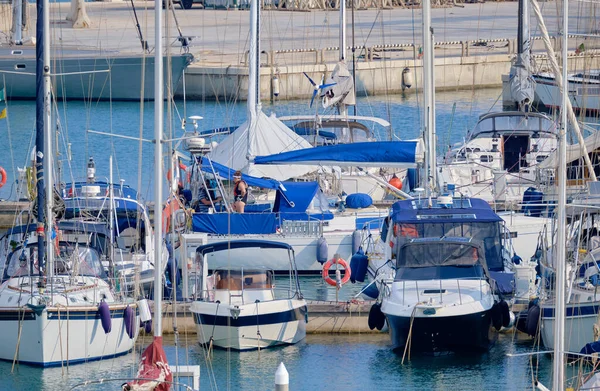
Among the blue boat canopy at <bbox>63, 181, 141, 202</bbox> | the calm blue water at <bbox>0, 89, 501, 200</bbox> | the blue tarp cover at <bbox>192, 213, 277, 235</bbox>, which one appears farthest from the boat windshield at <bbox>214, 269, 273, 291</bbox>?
the calm blue water at <bbox>0, 89, 501, 200</bbox>

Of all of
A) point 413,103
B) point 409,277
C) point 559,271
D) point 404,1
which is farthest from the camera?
point 404,1

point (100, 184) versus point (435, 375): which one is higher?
point (100, 184)

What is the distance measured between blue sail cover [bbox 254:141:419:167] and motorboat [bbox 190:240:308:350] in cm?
446

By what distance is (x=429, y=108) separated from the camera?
26.6 meters

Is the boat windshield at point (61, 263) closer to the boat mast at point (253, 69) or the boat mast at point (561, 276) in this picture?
the boat mast at point (561, 276)

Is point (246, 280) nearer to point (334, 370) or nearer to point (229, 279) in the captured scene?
point (229, 279)

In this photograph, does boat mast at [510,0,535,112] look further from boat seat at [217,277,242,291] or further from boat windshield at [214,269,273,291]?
boat seat at [217,277,242,291]

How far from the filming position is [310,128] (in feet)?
114

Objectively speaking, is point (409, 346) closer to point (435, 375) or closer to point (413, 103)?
point (435, 375)

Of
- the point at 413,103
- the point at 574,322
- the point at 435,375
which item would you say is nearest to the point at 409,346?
the point at 435,375

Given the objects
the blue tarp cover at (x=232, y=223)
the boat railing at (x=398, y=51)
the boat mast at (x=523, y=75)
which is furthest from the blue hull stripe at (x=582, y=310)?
the boat railing at (x=398, y=51)

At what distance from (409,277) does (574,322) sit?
9.00 feet

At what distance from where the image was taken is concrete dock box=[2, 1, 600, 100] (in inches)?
2104

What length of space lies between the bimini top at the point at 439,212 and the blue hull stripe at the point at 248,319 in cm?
288
